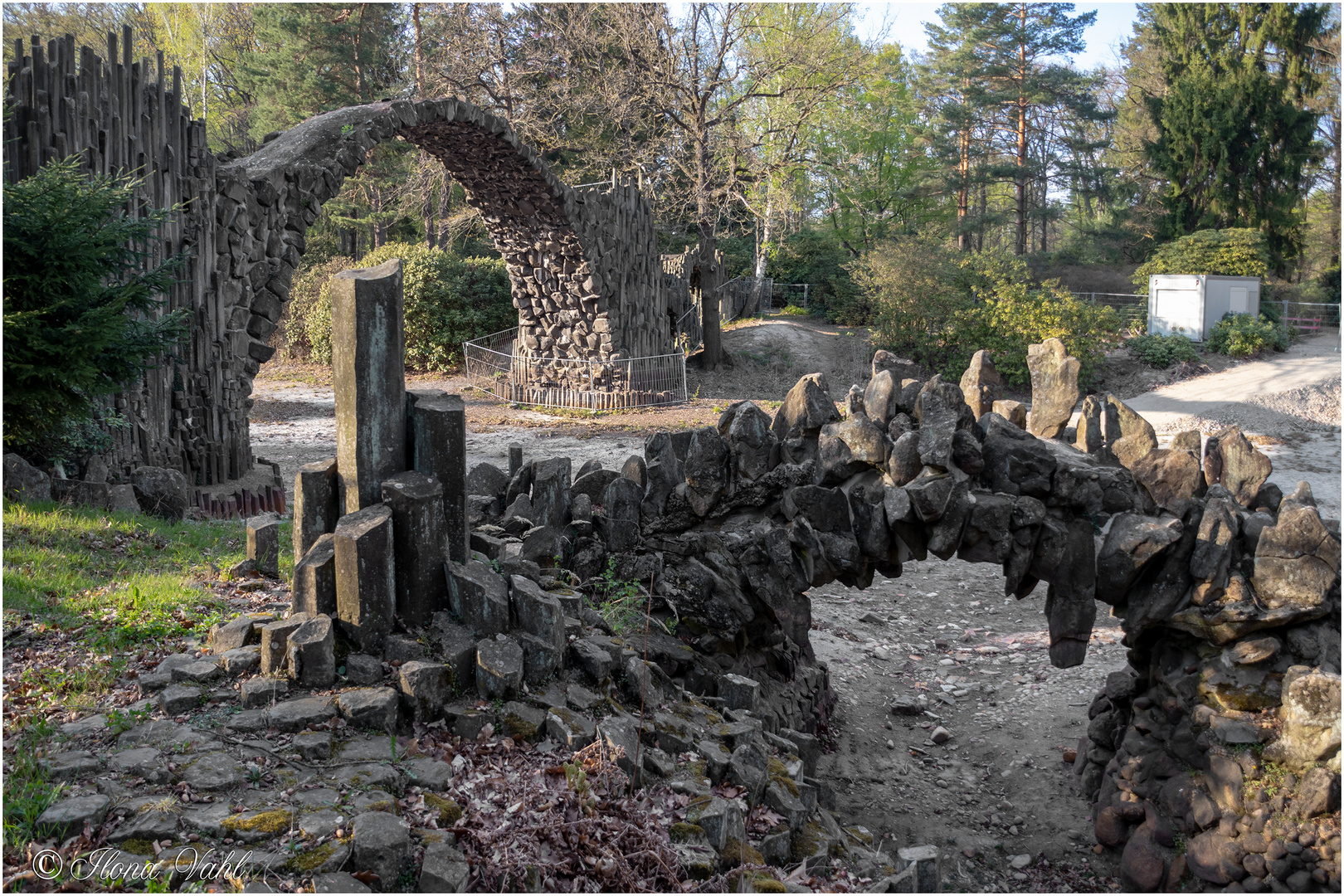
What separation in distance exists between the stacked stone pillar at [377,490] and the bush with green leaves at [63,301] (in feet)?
9.22

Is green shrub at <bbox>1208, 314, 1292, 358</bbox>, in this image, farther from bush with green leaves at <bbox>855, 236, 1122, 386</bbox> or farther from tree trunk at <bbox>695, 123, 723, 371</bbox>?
tree trunk at <bbox>695, 123, 723, 371</bbox>

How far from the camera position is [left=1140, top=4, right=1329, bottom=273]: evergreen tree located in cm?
2942

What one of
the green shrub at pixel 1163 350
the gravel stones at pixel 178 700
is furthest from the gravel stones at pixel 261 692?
the green shrub at pixel 1163 350

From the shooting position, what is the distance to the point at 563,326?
19266 mm

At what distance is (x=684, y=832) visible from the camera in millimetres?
3510

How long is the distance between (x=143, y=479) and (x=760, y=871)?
651cm

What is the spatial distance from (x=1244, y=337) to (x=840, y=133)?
19.6 meters

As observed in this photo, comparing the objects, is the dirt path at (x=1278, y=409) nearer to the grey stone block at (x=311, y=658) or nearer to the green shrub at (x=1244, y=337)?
the green shrub at (x=1244, y=337)

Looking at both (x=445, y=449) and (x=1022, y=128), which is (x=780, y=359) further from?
(x=445, y=449)

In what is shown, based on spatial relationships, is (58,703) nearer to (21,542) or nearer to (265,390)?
(21,542)

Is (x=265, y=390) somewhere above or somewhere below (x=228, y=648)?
above

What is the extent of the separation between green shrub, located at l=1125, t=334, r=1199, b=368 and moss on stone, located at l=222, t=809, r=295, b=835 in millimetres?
24677

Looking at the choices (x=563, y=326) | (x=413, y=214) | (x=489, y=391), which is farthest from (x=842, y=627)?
(x=413, y=214)

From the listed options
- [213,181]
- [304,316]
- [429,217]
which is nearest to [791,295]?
[429,217]
